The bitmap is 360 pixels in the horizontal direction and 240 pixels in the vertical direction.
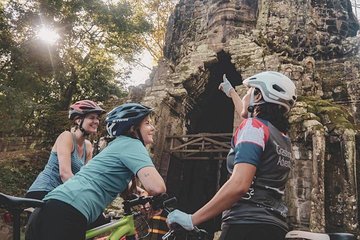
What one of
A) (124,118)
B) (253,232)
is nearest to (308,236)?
(253,232)

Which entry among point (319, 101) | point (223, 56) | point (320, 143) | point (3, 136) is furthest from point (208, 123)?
point (3, 136)

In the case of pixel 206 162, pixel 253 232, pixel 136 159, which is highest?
pixel 206 162

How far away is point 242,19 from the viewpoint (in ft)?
55.1

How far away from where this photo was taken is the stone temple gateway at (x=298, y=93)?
345 inches

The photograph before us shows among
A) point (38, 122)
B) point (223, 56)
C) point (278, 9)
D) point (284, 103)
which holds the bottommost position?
point (284, 103)

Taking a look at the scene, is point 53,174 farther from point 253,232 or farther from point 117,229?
point 253,232

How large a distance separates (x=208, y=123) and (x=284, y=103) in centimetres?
1368

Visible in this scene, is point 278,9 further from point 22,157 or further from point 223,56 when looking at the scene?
point 22,157

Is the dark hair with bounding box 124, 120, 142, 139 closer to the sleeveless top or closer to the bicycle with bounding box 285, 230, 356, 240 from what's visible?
the sleeveless top

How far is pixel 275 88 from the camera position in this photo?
97.0 inches

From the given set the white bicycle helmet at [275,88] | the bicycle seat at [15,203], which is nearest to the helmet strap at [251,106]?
the white bicycle helmet at [275,88]

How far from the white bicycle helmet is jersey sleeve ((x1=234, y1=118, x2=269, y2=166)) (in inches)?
9.4

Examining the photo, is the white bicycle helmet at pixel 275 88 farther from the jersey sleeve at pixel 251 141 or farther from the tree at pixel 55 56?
the tree at pixel 55 56

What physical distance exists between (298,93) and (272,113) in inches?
350
